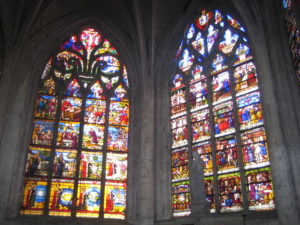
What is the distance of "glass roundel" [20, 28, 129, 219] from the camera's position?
1059cm

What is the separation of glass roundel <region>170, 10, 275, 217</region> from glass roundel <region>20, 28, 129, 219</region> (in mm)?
1775

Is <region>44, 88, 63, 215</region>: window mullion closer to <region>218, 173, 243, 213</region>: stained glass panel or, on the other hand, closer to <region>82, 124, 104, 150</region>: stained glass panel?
<region>82, 124, 104, 150</region>: stained glass panel

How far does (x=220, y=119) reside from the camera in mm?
10078

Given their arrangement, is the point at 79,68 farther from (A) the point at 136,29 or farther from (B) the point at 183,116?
(B) the point at 183,116

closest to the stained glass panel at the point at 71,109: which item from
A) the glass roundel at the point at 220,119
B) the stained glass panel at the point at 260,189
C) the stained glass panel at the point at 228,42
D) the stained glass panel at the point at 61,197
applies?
the stained glass panel at the point at 61,197

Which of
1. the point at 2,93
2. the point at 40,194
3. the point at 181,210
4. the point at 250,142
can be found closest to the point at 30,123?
the point at 2,93

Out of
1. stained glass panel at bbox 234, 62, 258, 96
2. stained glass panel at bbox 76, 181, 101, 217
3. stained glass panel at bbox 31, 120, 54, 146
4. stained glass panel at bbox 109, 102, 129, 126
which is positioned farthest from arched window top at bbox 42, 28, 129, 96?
stained glass panel at bbox 234, 62, 258, 96

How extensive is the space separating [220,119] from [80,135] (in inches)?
160

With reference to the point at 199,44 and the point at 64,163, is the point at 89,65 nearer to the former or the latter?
the point at 64,163

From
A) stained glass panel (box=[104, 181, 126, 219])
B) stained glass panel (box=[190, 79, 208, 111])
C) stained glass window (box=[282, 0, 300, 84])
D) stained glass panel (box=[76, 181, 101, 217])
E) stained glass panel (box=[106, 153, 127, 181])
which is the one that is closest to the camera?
stained glass window (box=[282, 0, 300, 84])

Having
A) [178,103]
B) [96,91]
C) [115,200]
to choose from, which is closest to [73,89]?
[96,91]

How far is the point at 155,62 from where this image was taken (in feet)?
39.4

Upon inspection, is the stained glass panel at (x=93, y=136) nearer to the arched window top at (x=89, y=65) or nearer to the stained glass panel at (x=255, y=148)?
the arched window top at (x=89, y=65)

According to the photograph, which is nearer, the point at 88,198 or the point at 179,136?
the point at 88,198
